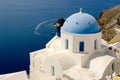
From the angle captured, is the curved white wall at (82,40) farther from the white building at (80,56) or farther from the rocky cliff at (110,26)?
the rocky cliff at (110,26)

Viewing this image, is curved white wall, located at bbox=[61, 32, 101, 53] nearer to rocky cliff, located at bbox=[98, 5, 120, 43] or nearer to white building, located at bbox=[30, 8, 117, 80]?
white building, located at bbox=[30, 8, 117, 80]

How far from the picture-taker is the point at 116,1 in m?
102

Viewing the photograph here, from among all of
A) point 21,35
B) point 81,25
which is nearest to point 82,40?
point 81,25

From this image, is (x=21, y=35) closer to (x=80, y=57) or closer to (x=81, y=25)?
(x=81, y=25)

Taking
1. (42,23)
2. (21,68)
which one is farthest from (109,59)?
(42,23)

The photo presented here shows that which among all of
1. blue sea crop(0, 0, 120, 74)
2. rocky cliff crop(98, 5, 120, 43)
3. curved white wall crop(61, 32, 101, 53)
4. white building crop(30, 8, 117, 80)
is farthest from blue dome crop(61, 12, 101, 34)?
rocky cliff crop(98, 5, 120, 43)

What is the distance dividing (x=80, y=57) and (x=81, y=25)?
2067mm

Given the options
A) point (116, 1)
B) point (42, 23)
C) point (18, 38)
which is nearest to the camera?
point (18, 38)

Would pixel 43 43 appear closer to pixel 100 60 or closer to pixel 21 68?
pixel 21 68

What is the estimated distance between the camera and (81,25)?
16.6 metres

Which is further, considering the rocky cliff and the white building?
the rocky cliff

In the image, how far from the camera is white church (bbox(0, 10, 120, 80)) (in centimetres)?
1559

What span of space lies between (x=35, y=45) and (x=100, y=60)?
26.8m

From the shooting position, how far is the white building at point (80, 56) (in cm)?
1557
